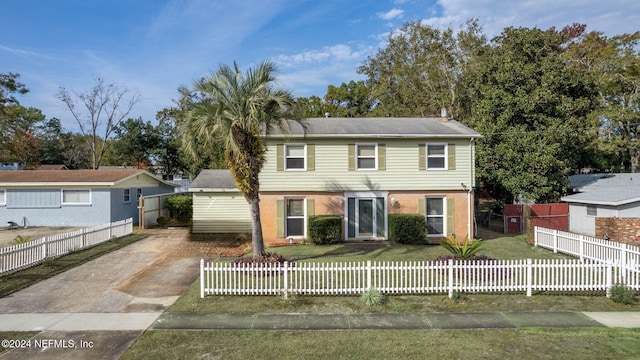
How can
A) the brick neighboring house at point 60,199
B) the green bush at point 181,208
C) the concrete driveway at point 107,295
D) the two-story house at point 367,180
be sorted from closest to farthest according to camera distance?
1. the concrete driveway at point 107,295
2. the two-story house at point 367,180
3. the brick neighboring house at point 60,199
4. the green bush at point 181,208

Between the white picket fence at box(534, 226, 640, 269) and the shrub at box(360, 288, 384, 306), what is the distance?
6.35 metres

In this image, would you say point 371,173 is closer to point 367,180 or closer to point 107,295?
point 367,180

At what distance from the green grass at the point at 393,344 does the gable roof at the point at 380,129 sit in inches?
389

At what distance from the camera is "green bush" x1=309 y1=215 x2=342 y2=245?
Result: 1599cm

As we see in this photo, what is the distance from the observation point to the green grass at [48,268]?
10.3m

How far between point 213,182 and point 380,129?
33.3 ft

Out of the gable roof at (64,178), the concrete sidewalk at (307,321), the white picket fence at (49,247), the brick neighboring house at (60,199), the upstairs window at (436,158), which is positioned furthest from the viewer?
the brick neighboring house at (60,199)

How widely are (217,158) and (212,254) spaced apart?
2378cm

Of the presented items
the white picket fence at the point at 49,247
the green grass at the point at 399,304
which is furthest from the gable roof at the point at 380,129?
the white picket fence at the point at 49,247

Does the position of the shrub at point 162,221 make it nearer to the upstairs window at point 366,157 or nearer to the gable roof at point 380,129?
the gable roof at point 380,129

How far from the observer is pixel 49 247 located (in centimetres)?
1321

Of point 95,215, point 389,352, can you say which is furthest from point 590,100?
A: point 95,215

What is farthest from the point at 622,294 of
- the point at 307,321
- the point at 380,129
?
the point at 380,129

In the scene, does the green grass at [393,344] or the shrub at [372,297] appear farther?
the shrub at [372,297]
